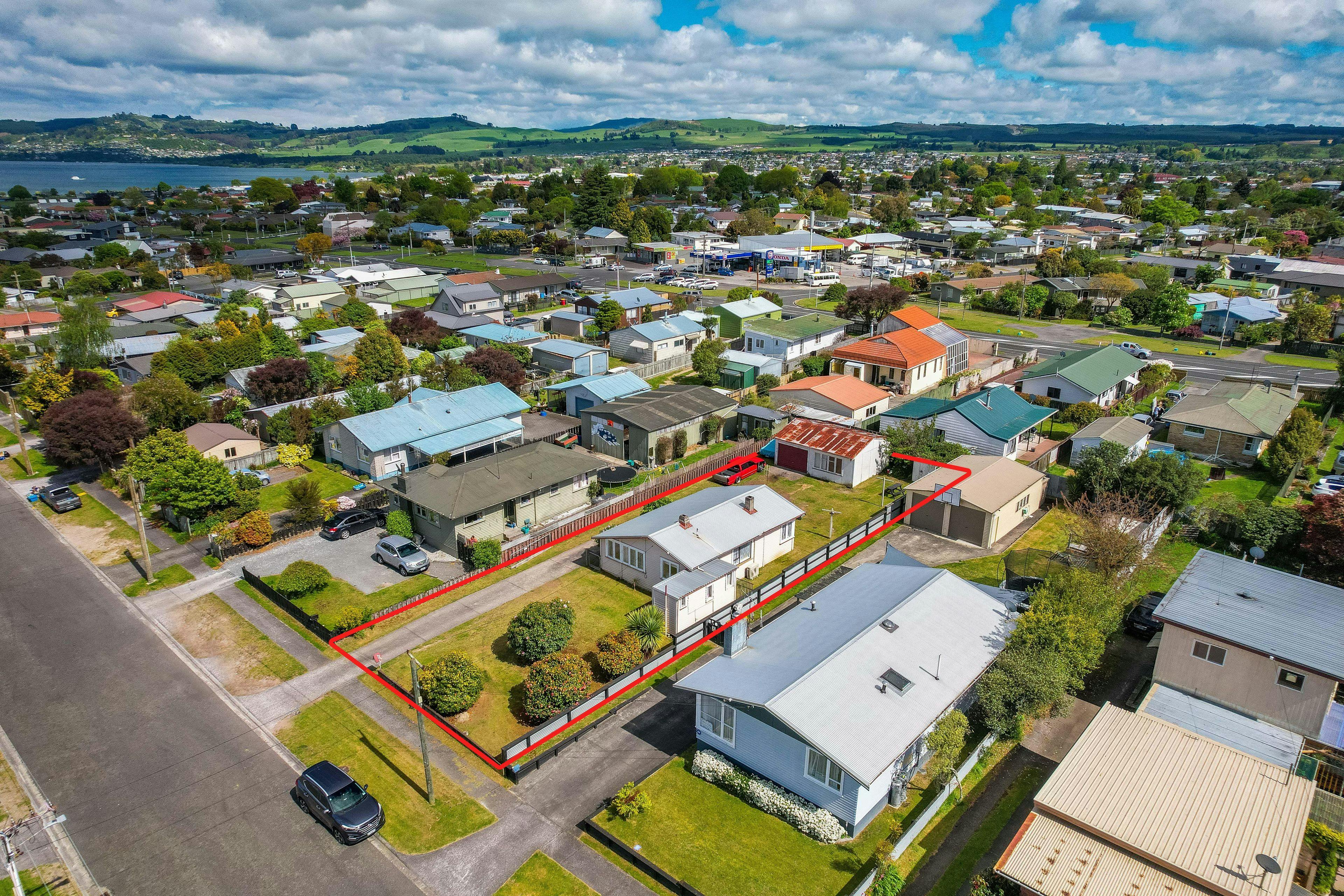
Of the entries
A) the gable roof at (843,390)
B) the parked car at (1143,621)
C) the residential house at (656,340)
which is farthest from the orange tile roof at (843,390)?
the parked car at (1143,621)

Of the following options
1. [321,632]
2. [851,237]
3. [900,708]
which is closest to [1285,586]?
[900,708]

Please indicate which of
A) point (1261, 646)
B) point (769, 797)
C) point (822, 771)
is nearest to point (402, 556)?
point (769, 797)

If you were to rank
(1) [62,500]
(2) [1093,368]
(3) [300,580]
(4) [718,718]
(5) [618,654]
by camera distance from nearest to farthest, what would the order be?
(4) [718,718] → (5) [618,654] → (3) [300,580] → (1) [62,500] → (2) [1093,368]

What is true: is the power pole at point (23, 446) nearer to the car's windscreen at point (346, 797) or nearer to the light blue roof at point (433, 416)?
the light blue roof at point (433, 416)

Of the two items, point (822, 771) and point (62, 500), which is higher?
point (822, 771)

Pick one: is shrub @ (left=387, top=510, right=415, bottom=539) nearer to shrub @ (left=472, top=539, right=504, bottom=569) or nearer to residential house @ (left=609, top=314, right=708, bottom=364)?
shrub @ (left=472, top=539, right=504, bottom=569)

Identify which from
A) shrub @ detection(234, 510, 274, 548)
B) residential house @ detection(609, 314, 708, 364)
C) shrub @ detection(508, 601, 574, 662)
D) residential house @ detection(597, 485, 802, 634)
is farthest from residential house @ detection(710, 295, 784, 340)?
shrub @ detection(508, 601, 574, 662)

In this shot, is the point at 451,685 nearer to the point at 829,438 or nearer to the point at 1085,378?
the point at 829,438

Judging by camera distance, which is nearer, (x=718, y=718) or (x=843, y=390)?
(x=718, y=718)
